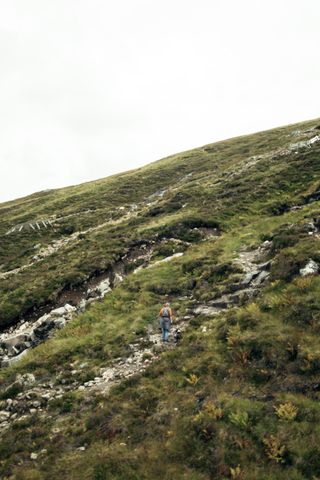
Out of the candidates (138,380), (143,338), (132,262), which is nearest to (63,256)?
(132,262)

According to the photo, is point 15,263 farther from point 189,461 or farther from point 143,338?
point 189,461

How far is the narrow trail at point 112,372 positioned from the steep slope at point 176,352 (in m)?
0.08

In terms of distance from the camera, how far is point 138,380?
1689cm

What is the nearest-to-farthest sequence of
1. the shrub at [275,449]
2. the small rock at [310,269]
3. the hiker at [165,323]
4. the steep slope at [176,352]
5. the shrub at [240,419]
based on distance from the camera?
the shrub at [275,449] → the steep slope at [176,352] → the shrub at [240,419] → the small rock at [310,269] → the hiker at [165,323]

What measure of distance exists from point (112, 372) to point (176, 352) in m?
2.93

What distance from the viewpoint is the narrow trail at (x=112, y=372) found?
1712cm

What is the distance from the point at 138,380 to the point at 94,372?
8.62 ft

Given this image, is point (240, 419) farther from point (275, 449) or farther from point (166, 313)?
point (166, 313)

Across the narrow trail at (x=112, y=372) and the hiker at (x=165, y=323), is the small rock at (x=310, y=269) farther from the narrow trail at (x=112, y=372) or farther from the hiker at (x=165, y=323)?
the hiker at (x=165, y=323)

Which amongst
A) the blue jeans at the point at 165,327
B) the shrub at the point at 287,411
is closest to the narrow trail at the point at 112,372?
the blue jeans at the point at 165,327

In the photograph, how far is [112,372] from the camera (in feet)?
60.6

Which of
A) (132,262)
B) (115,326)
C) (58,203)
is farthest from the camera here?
(58,203)

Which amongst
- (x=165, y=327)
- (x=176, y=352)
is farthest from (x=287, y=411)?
(x=165, y=327)

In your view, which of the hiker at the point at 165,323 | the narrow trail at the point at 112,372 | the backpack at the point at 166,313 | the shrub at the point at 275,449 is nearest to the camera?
the shrub at the point at 275,449
